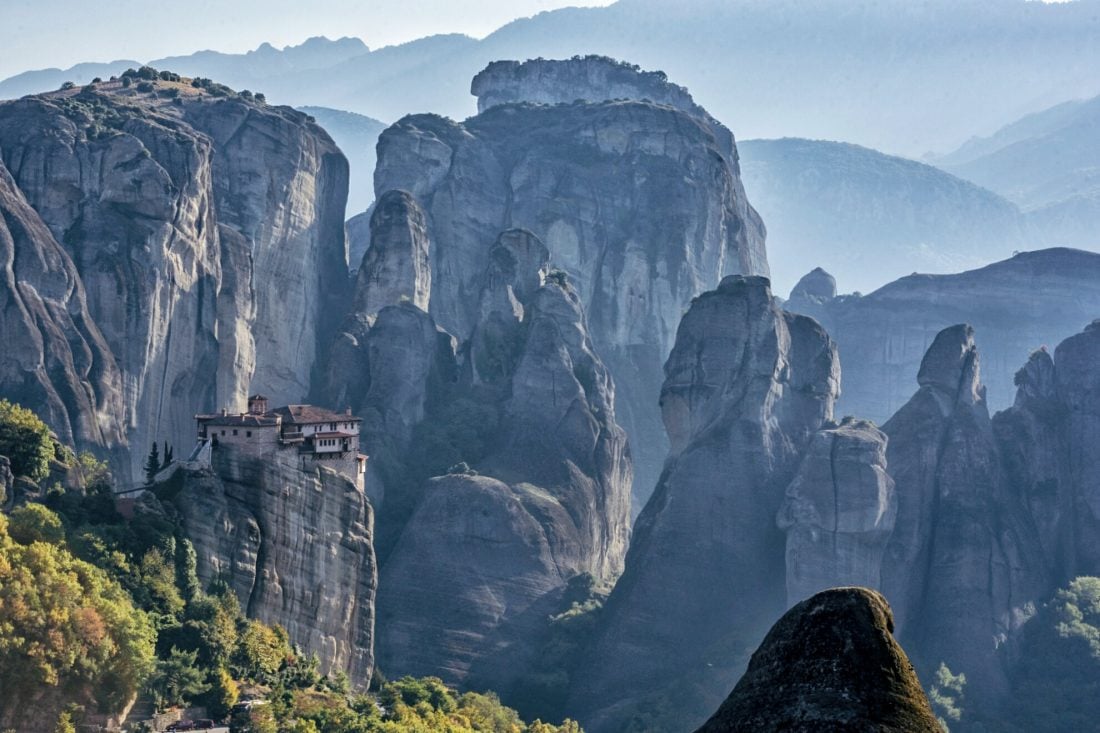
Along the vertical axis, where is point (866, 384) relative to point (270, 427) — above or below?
above

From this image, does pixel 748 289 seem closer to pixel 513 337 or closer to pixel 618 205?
pixel 513 337

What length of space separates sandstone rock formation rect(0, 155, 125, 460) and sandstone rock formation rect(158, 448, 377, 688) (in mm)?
22940

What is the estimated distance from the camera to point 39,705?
66.6 metres

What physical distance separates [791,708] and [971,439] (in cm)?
10677

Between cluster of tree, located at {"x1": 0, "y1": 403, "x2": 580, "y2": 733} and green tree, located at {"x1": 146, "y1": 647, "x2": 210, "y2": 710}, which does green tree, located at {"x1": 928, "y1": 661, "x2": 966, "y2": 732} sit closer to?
cluster of tree, located at {"x1": 0, "y1": 403, "x2": 580, "y2": 733}

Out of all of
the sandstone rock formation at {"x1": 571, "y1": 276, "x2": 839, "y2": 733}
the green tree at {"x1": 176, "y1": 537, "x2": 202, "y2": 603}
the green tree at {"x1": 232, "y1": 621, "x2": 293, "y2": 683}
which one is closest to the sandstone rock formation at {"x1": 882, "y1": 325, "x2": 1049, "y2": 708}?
the sandstone rock formation at {"x1": 571, "y1": 276, "x2": 839, "y2": 733}

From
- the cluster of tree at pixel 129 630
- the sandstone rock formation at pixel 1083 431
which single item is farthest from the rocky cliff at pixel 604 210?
the cluster of tree at pixel 129 630

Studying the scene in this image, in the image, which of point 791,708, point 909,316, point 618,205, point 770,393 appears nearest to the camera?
point 791,708

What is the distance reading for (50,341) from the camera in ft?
355

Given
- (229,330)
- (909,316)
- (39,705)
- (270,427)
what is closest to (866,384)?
(909,316)

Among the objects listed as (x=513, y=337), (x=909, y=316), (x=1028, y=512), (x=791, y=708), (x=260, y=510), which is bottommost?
(x=791, y=708)

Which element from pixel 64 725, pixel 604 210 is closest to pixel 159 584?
pixel 64 725

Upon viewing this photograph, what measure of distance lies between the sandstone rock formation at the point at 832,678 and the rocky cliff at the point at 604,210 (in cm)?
13003

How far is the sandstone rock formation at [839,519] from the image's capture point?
121m
